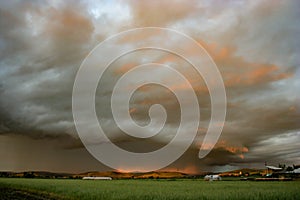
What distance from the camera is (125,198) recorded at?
88.7ft

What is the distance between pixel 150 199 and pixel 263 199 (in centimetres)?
832

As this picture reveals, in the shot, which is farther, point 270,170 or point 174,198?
point 270,170

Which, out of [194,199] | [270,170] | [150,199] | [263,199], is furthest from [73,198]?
[270,170]

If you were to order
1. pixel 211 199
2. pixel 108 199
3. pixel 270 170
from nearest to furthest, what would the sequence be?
pixel 211 199 < pixel 108 199 < pixel 270 170

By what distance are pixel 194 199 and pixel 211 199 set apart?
1.26m

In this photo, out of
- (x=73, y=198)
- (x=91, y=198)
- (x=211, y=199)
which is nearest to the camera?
(x=211, y=199)

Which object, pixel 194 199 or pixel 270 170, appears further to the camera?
pixel 270 170

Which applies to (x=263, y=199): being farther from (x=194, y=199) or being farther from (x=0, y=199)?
(x=0, y=199)

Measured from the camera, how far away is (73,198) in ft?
99.9

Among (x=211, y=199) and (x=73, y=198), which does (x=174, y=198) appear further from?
(x=73, y=198)

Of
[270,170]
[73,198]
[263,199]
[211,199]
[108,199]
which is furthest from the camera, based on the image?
[270,170]

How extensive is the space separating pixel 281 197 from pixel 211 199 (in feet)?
16.2

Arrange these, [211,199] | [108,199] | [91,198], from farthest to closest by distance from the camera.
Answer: [91,198]
[108,199]
[211,199]

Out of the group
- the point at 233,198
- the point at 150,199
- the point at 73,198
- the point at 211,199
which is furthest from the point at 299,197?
the point at 73,198
